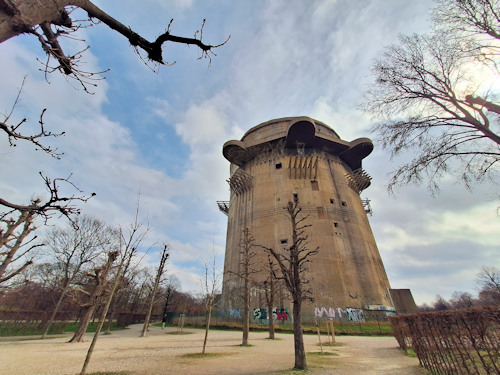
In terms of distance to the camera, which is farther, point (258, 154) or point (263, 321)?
point (258, 154)

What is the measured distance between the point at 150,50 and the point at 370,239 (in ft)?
113

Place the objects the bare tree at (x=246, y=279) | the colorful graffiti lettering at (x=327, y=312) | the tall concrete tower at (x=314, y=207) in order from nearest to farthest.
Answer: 1. the bare tree at (x=246, y=279)
2. the colorful graffiti lettering at (x=327, y=312)
3. the tall concrete tower at (x=314, y=207)

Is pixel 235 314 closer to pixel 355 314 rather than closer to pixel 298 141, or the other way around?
pixel 355 314

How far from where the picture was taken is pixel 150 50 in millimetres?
3250

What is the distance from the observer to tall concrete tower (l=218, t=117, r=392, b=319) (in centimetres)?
2520

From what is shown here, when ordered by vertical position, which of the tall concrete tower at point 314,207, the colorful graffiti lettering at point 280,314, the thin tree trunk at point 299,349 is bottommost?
the thin tree trunk at point 299,349

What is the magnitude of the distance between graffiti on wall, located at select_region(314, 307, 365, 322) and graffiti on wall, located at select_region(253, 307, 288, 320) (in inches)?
133

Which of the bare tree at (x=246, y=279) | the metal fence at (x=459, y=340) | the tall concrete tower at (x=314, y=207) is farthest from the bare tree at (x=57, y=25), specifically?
the tall concrete tower at (x=314, y=207)

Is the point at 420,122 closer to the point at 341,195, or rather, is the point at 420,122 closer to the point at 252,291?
the point at 252,291

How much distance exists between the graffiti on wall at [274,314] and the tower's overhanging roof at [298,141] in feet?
74.1

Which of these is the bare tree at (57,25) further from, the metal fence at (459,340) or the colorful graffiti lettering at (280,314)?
the colorful graffiti lettering at (280,314)

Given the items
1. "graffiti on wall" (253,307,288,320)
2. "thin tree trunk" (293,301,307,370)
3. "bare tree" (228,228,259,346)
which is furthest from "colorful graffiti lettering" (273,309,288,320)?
"thin tree trunk" (293,301,307,370)

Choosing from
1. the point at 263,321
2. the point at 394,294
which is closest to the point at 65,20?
the point at 263,321

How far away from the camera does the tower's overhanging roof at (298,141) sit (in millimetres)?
34031
